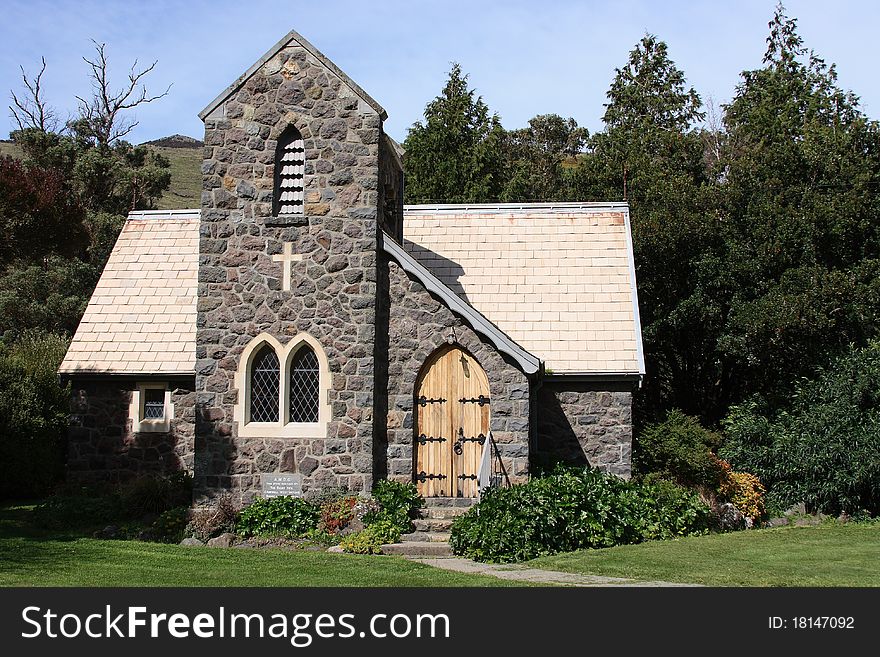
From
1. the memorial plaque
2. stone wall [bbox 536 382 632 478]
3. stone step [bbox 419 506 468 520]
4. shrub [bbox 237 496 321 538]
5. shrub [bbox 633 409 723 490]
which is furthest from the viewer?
stone wall [bbox 536 382 632 478]

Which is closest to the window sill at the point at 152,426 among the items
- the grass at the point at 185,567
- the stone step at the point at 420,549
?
the grass at the point at 185,567

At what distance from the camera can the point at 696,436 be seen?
18.7m

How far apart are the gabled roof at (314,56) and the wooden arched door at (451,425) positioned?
4.30 m

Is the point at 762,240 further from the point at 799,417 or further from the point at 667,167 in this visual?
the point at 667,167

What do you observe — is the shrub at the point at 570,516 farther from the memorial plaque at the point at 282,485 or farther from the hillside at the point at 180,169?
the hillside at the point at 180,169

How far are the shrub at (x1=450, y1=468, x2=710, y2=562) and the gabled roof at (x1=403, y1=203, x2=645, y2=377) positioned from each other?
250cm

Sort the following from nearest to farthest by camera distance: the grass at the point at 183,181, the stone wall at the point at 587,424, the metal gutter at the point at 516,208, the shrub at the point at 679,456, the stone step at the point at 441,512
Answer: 1. the stone step at the point at 441,512
2. the shrub at the point at 679,456
3. the stone wall at the point at 587,424
4. the metal gutter at the point at 516,208
5. the grass at the point at 183,181

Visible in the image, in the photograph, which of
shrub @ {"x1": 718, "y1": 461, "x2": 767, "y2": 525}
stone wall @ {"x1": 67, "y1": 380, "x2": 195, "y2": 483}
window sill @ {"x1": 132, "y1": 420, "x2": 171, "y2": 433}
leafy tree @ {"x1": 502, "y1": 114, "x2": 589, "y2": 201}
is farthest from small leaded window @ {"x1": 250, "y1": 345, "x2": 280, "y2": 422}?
leafy tree @ {"x1": 502, "y1": 114, "x2": 589, "y2": 201}

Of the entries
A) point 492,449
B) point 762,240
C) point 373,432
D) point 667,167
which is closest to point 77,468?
point 373,432

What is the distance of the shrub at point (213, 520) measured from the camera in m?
15.7

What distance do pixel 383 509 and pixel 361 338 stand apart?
108 inches

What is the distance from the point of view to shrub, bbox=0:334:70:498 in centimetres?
2112

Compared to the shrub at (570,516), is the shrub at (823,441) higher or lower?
higher

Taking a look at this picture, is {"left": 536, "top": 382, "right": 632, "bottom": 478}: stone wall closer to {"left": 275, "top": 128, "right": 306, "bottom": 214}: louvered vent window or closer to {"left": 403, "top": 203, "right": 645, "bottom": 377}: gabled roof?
{"left": 403, "top": 203, "right": 645, "bottom": 377}: gabled roof
